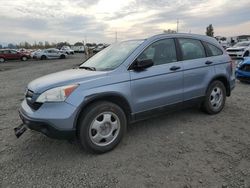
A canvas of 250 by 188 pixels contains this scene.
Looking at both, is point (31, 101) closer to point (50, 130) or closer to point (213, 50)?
point (50, 130)

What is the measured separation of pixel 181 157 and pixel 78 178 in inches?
57.9

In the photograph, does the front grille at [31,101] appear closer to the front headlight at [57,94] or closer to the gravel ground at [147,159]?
the front headlight at [57,94]

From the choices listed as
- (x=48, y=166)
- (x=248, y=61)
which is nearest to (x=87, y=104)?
(x=48, y=166)

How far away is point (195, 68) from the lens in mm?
4602

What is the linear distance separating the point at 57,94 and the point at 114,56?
139 cm

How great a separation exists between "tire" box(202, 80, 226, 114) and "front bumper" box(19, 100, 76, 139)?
116 inches

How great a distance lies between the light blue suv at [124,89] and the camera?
129 inches

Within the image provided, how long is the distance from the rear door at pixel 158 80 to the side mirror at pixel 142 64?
0.26 ft

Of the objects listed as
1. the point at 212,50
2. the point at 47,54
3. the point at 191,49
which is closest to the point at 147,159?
Answer: the point at 191,49

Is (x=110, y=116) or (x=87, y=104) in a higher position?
(x=87, y=104)

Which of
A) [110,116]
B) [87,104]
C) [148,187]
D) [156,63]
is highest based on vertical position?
[156,63]

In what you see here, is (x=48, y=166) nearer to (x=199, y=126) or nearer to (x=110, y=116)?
(x=110, y=116)

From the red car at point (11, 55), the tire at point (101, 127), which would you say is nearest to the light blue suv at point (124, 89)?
the tire at point (101, 127)

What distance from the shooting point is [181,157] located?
3.44 m
